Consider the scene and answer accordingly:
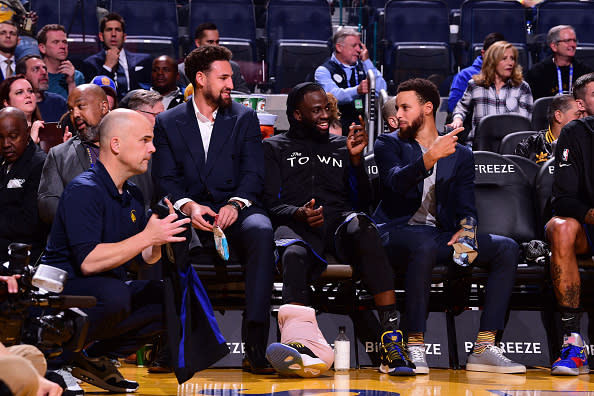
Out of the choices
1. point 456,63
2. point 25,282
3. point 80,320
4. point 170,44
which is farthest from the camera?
point 456,63

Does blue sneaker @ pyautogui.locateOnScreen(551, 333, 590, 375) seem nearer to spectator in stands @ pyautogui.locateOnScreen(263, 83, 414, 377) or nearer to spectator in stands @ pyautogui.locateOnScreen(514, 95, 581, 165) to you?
spectator in stands @ pyautogui.locateOnScreen(263, 83, 414, 377)

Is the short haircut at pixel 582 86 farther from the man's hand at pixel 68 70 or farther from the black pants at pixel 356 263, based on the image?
the man's hand at pixel 68 70

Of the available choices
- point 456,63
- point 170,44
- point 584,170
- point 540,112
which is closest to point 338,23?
point 456,63

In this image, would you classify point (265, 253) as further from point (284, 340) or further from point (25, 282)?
point (25, 282)

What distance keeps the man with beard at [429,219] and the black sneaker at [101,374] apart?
1.63 metres

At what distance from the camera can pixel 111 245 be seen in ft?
12.9

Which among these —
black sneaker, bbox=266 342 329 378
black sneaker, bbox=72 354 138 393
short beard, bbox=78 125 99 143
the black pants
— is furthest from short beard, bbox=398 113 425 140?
black sneaker, bbox=72 354 138 393

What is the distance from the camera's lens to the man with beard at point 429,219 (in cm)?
518

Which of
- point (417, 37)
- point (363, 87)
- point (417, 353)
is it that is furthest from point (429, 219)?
point (417, 37)

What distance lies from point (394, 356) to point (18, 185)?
2299 mm

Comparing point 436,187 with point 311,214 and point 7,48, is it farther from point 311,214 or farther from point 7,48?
point 7,48

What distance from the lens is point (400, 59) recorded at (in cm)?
1030

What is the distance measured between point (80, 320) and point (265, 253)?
1520 mm

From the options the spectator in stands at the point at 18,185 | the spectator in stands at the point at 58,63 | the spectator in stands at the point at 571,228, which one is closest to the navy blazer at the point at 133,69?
the spectator in stands at the point at 58,63
